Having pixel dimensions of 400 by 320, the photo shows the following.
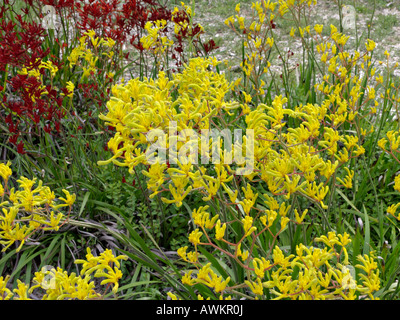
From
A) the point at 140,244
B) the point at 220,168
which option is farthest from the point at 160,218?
the point at 220,168

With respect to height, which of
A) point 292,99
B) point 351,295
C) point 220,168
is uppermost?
point 292,99

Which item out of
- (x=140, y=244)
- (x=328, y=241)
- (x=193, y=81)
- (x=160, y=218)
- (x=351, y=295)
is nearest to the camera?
(x=351, y=295)

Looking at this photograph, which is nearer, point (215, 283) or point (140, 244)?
point (215, 283)

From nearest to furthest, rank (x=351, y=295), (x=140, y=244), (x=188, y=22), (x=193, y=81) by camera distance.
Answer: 1. (x=351, y=295)
2. (x=193, y=81)
3. (x=140, y=244)
4. (x=188, y=22)

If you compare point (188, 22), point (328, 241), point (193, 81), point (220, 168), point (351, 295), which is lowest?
point (351, 295)

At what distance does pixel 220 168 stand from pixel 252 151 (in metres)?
0.14

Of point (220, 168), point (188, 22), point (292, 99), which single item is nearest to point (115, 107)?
point (220, 168)

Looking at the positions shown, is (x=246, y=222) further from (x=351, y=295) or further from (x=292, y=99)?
(x=292, y=99)

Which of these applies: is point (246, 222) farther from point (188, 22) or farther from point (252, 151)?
point (188, 22)

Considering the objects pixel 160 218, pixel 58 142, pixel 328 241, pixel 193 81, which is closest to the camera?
pixel 328 241

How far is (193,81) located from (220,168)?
58cm

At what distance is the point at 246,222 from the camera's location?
1432 mm

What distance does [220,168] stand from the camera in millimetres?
1539

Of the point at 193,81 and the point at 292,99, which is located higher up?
the point at 292,99
